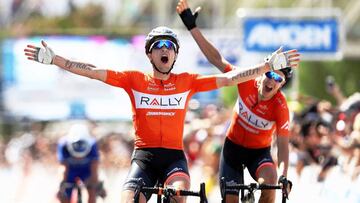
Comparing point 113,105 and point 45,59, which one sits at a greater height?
point 113,105

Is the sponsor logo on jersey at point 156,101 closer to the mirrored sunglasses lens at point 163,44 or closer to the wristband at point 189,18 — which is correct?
the mirrored sunglasses lens at point 163,44

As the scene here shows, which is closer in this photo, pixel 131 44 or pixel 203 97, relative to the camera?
pixel 203 97

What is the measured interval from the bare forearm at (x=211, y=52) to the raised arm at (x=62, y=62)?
189cm

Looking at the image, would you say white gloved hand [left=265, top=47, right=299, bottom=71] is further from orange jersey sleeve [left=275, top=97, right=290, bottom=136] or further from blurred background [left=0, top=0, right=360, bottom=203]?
blurred background [left=0, top=0, right=360, bottom=203]

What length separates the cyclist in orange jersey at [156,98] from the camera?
12852 millimetres

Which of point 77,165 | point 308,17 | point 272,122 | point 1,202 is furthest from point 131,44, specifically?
point 272,122

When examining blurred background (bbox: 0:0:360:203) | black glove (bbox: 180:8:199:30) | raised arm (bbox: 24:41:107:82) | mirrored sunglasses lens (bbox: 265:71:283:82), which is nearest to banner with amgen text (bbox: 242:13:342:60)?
blurred background (bbox: 0:0:360:203)

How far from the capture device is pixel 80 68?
12898 mm

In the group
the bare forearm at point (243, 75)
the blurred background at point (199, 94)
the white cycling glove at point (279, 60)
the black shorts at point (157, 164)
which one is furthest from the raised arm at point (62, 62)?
the white cycling glove at point (279, 60)

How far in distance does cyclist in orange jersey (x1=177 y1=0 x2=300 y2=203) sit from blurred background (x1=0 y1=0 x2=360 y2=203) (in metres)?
1.52

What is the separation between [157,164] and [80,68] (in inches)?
48.3

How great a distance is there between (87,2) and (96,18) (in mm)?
2649

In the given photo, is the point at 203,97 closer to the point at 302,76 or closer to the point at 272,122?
the point at 302,76

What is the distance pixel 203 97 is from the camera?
1816 inches
